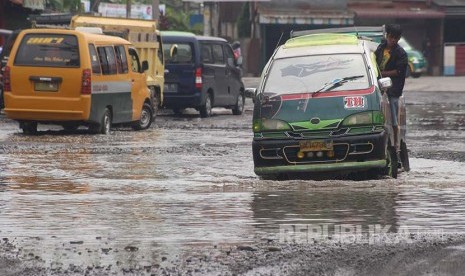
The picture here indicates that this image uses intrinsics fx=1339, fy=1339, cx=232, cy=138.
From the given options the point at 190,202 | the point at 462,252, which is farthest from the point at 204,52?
the point at 462,252

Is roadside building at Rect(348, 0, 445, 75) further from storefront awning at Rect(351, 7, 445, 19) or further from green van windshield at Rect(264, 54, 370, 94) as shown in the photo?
green van windshield at Rect(264, 54, 370, 94)

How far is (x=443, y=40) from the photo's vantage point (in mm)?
63250

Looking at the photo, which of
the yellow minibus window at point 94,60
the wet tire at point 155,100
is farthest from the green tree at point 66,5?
the yellow minibus window at point 94,60

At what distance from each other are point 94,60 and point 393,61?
7089 mm

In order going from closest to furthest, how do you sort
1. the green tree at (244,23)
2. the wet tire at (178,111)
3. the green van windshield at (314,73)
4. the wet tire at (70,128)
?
the green van windshield at (314,73) → the wet tire at (70,128) → the wet tire at (178,111) → the green tree at (244,23)

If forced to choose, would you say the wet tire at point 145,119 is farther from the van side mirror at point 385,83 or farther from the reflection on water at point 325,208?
the reflection on water at point 325,208

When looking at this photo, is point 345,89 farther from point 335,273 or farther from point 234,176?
point 335,273

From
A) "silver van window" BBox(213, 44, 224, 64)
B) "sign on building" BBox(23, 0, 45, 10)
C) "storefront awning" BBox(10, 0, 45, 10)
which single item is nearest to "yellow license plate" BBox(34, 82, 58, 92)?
"silver van window" BBox(213, 44, 224, 64)

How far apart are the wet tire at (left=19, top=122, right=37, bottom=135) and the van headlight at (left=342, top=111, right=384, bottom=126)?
976 cm

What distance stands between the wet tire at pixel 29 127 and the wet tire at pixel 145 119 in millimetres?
2879

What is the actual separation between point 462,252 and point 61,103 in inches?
538

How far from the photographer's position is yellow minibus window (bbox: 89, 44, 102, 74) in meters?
22.2

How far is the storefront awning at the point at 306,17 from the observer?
60094mm

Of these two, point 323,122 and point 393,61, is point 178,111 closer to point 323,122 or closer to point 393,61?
point 393,61
